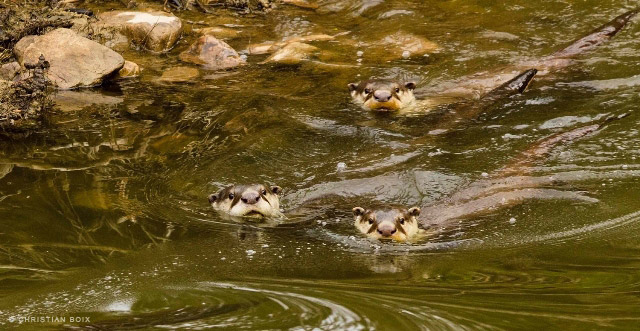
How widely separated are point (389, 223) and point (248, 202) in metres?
1.02

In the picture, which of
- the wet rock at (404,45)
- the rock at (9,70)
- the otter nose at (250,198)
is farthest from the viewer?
the wet rock at (404,45)

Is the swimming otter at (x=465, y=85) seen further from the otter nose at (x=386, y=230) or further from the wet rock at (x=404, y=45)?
the otter nose at (x=386, y=230)

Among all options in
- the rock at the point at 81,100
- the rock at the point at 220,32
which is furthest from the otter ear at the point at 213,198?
the rock at the point at 220,32

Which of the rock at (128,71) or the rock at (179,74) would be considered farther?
the rock at (128,71)

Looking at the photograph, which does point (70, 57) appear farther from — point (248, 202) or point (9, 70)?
point (248, 202)

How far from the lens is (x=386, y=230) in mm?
4883

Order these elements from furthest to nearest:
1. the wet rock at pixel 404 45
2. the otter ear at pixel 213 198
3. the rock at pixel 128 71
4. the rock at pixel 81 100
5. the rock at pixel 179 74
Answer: the wet rock at pixel 404 45
the rock at pixel 128 71
the rock at pixel 179 74
the rock at pixel 81 100
the otter ear at pixel 213 198

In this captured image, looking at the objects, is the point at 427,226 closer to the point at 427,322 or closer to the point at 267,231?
the point at 267,231

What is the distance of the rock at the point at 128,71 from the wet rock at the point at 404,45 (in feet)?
9.28

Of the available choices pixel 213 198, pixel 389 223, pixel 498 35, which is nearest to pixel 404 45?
pixel 498 35

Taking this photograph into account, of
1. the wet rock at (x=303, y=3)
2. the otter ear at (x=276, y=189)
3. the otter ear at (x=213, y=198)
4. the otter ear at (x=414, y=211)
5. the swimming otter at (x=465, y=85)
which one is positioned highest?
the wet rock at (x=303, y=3)

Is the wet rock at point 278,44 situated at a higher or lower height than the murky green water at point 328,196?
higher

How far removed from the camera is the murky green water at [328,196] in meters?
3.18

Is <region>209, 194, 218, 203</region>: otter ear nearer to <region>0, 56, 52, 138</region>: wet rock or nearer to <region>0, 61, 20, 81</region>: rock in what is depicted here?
<region>0, 56, 52, 138</region>: wet rock
